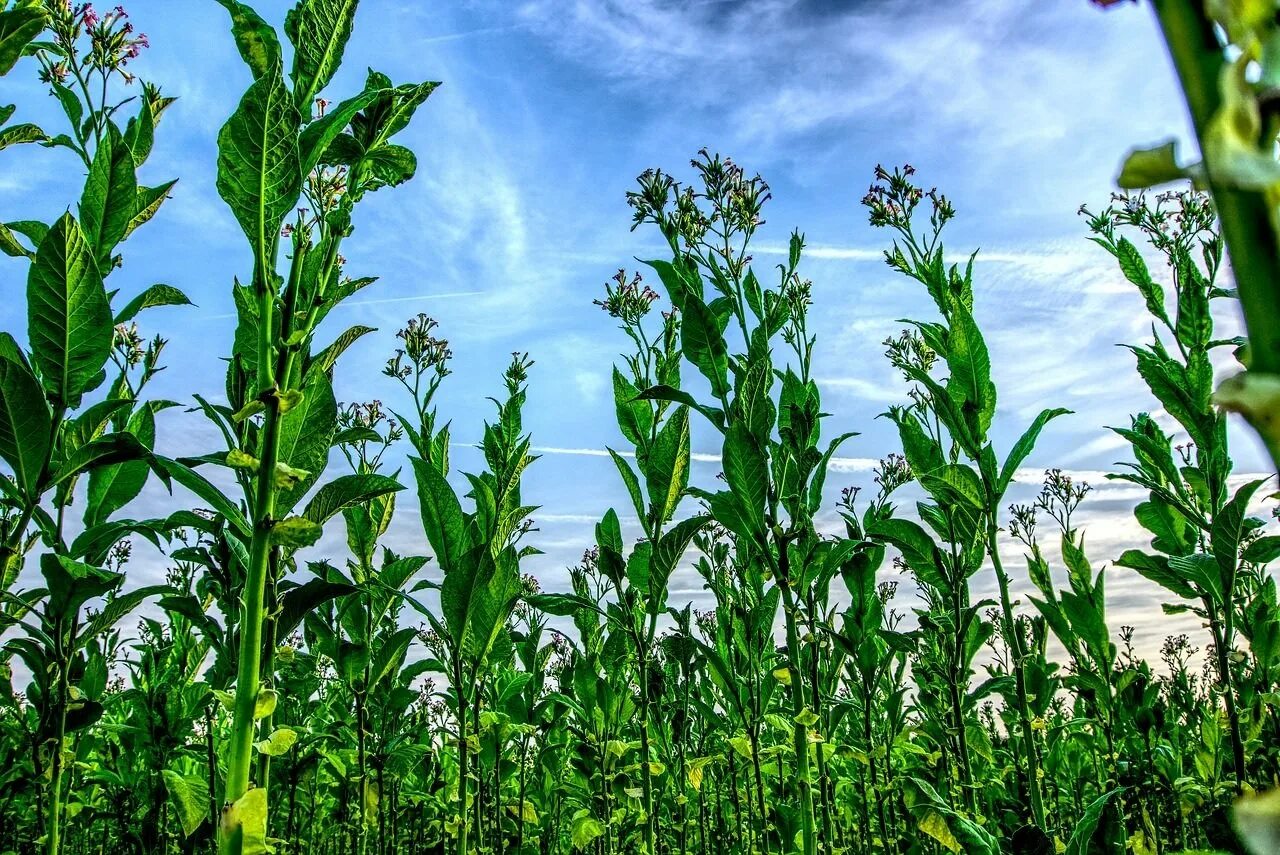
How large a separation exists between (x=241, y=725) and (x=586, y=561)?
4496 millimetres

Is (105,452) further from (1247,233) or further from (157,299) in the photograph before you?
(1247,233)

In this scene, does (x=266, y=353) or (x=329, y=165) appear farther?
(x=329, y=165)

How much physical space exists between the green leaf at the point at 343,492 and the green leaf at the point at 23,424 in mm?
745

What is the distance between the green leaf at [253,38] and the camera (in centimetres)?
184

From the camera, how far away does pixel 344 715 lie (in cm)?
587

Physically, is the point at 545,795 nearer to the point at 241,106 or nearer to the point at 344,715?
the point at 344,715

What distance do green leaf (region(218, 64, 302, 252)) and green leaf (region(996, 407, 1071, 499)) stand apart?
2521 mm

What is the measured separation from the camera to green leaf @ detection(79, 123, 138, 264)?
237cm

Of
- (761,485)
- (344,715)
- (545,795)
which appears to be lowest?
(545,795)

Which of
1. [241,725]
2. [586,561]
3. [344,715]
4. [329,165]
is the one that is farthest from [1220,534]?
[344,715]

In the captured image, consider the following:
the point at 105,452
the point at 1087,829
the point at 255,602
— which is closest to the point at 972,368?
the point at 1087,829

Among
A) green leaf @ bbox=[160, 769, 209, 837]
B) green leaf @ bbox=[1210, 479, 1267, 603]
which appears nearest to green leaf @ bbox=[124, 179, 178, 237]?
green leaf @ bbox=[160, 769, 209, 837]

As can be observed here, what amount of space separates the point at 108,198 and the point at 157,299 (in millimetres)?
374

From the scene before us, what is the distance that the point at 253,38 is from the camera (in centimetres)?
186
